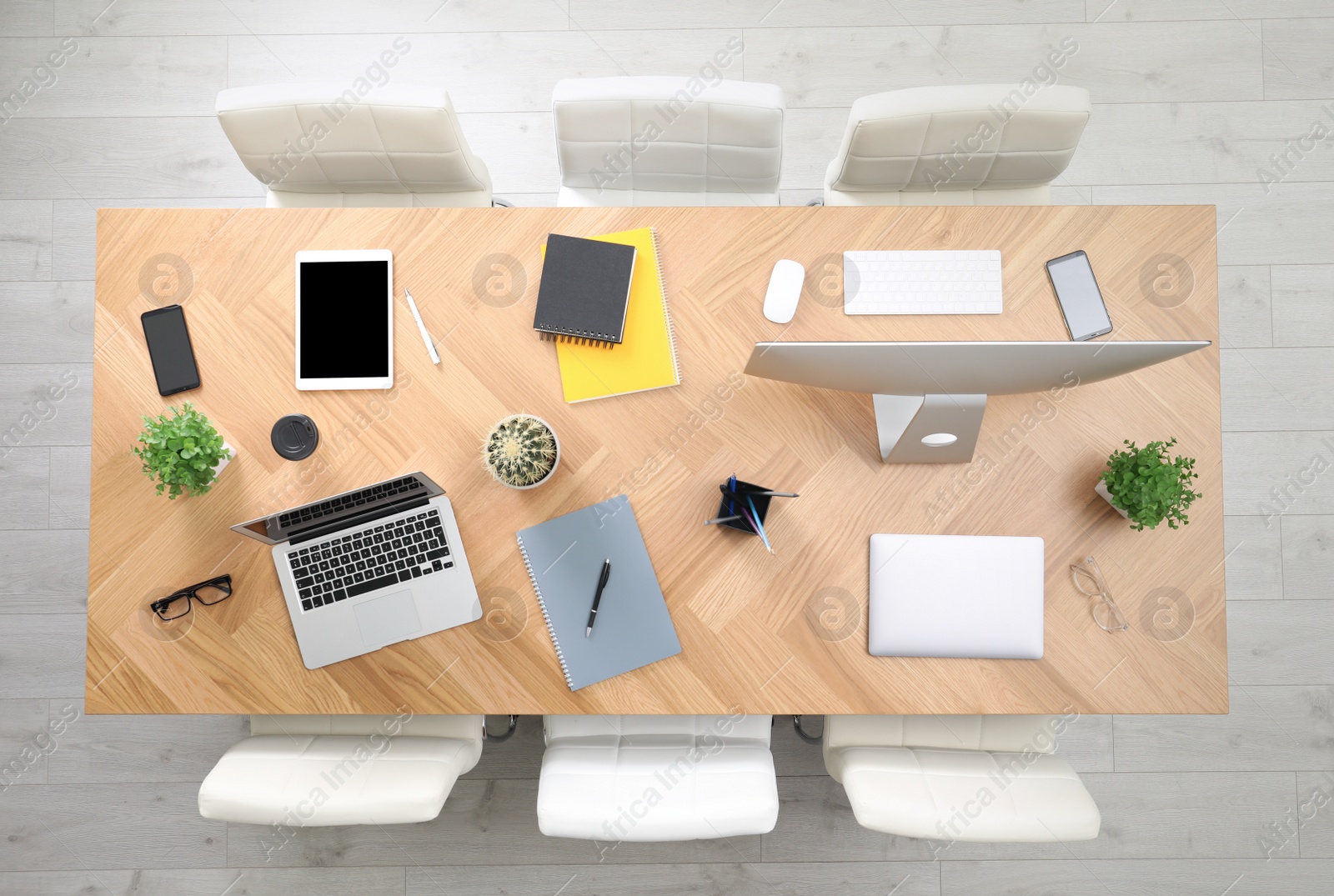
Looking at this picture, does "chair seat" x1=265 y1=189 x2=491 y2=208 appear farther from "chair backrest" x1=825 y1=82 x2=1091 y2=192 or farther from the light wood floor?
"chair backrest" x1=825 y1=82 x2=1091 y2=192

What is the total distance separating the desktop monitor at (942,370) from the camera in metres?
0.98

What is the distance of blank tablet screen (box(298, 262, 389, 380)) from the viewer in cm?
135

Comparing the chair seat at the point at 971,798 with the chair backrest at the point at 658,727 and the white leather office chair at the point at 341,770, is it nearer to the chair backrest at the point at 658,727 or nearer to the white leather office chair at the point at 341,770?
the chair backrest at the point at 658,727

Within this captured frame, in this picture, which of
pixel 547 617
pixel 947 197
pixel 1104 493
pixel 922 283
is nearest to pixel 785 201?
pixel 947 197

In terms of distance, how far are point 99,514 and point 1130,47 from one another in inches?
117

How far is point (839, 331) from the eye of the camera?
1.36 meters

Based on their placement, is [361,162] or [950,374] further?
[361,162]

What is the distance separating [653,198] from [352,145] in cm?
65

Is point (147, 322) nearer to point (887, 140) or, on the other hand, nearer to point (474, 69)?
point (474, 69)

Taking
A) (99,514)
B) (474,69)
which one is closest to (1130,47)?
(474,69)

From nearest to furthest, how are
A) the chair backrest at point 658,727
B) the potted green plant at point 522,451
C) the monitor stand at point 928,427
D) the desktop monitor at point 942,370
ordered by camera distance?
the desktop monitor at point 942,370 → the monitor stand at point 928,427 → the potted green plant at point 522,451 → the chair backrest at point 658,727

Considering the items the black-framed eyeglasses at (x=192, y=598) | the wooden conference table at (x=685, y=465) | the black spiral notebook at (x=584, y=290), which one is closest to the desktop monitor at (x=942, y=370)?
the wooden conference table at (x=685, y=465)

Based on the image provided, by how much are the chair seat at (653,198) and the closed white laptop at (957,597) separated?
83cm

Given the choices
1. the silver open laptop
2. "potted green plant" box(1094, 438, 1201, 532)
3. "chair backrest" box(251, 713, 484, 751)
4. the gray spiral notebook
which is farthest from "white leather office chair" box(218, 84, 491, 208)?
"potted green plant" box(1094, 438, 1201, 532)
